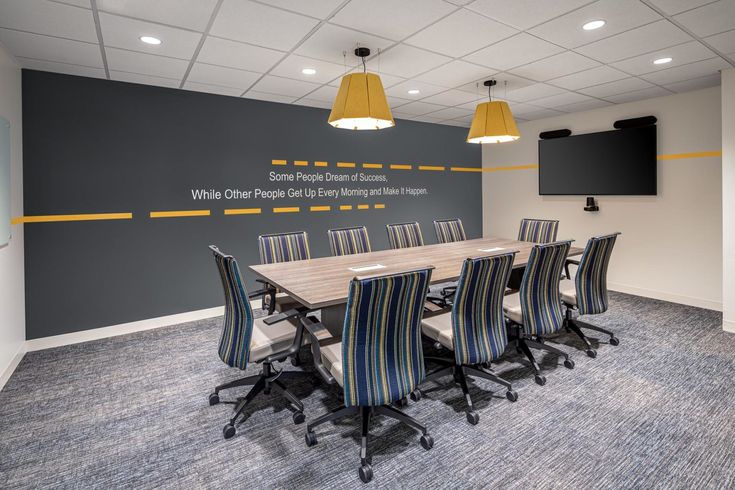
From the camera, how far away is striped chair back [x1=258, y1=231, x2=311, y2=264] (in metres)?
4.15

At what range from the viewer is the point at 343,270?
3.38 m

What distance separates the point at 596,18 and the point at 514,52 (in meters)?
0.74

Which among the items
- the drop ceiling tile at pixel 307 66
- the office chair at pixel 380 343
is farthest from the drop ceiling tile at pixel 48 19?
the office chair at pixel 380 343

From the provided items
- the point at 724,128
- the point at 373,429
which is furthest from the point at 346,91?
the point at 724,128

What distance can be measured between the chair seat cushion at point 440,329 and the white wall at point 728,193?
3337 millimetres

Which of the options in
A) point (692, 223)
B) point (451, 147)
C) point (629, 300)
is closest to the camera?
point (692, 223)

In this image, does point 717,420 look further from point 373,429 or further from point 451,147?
point 451,147

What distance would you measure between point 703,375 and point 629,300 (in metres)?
2.37

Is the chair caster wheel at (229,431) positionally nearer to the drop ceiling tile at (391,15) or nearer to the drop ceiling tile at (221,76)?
the drop ceiling tile at (391,15)

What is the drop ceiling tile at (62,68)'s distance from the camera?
3.59 metres

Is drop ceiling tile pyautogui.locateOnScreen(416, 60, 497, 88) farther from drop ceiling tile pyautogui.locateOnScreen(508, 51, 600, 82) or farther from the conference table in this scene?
the conference table

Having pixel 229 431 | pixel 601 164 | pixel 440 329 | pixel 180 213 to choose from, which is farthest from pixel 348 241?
pixel 601 164

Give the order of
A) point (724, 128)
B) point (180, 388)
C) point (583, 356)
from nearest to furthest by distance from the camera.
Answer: point (180, 388) < point (583, 356) < point (724, 128)

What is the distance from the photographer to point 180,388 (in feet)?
10.1
